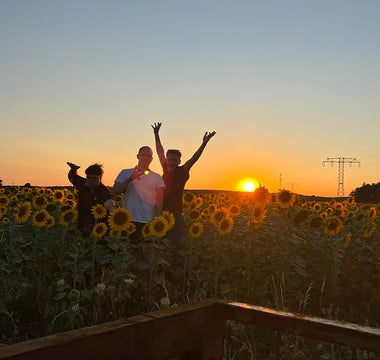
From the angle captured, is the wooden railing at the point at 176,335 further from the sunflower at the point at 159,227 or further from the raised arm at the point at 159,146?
the raised arm at the point at 159,146

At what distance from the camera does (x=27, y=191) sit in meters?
11.8

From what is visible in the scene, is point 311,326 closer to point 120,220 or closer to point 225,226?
point 120,220

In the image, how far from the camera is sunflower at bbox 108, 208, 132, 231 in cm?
569

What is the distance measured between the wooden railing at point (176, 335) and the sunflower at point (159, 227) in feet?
11.6

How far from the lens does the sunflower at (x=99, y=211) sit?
6289 millimetres

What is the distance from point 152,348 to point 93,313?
340 centimetres

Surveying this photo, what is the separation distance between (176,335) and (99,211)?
15.5 ft

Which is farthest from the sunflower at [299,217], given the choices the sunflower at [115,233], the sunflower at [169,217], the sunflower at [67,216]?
the sunflower at [67,216]

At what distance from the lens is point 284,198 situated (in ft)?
22.1

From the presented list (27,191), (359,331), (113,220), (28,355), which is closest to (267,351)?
(113,220)

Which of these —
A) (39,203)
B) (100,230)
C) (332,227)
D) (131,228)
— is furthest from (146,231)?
(39,203)

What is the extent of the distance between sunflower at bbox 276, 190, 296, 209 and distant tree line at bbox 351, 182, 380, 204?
122 feet

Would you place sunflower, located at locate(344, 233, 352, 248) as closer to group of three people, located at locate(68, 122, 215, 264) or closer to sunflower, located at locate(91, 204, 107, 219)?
group of three people, located at locate(68, 122, 215, 264)

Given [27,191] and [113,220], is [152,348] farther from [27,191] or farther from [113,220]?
[27,191]
